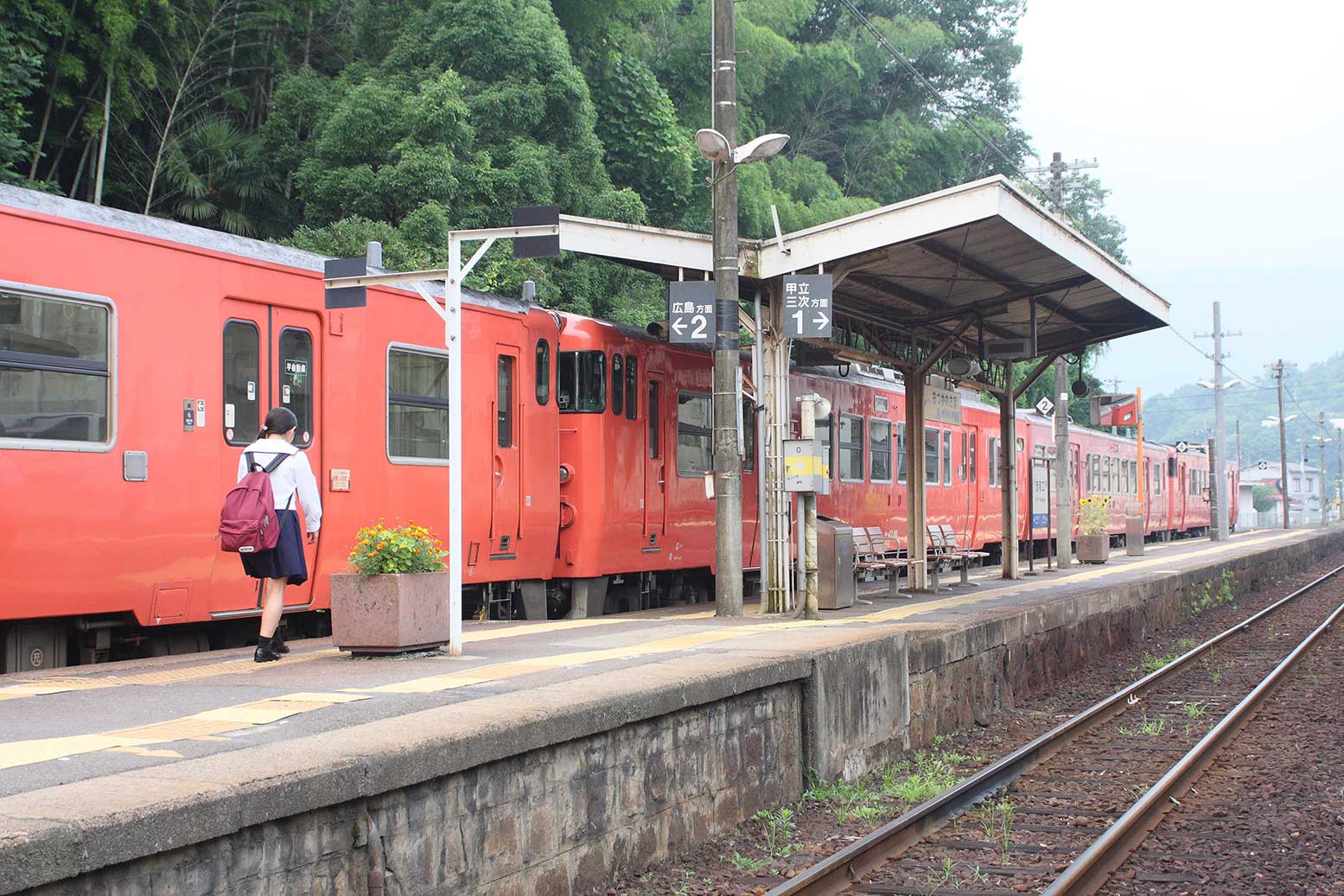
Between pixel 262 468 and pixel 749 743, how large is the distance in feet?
11.0

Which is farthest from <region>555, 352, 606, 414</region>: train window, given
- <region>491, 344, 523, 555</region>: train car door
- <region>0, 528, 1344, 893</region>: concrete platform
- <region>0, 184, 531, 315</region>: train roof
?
<region>0, 184, 531, 315</region>: train roof

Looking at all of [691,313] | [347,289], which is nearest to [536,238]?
[347,289]

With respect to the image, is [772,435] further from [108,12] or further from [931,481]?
[108,12]

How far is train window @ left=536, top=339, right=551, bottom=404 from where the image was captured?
42.1 ft

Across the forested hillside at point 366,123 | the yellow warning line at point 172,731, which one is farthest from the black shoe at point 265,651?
the forested hillside at point 366,123

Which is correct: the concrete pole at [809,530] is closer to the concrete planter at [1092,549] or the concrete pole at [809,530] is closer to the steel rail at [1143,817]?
the steel rail at [1143,817]

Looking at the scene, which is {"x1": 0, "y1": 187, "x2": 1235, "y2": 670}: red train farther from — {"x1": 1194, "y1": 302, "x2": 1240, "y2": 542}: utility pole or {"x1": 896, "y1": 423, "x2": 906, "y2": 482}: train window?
{"x1": 1194, "y1": 302, "x2": 1240, "y2": 542}: utility pole

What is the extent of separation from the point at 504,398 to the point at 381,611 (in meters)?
4.13

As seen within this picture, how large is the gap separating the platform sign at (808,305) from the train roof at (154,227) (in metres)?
3.93

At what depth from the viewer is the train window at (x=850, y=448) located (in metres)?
19.2

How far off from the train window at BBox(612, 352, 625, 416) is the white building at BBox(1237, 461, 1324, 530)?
7120 centimetres

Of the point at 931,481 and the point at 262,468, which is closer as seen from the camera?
the point at 262,468

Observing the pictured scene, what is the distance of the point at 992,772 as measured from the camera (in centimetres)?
860

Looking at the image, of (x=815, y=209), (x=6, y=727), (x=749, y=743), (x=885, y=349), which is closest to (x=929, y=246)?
→ (x=885, y=349)
